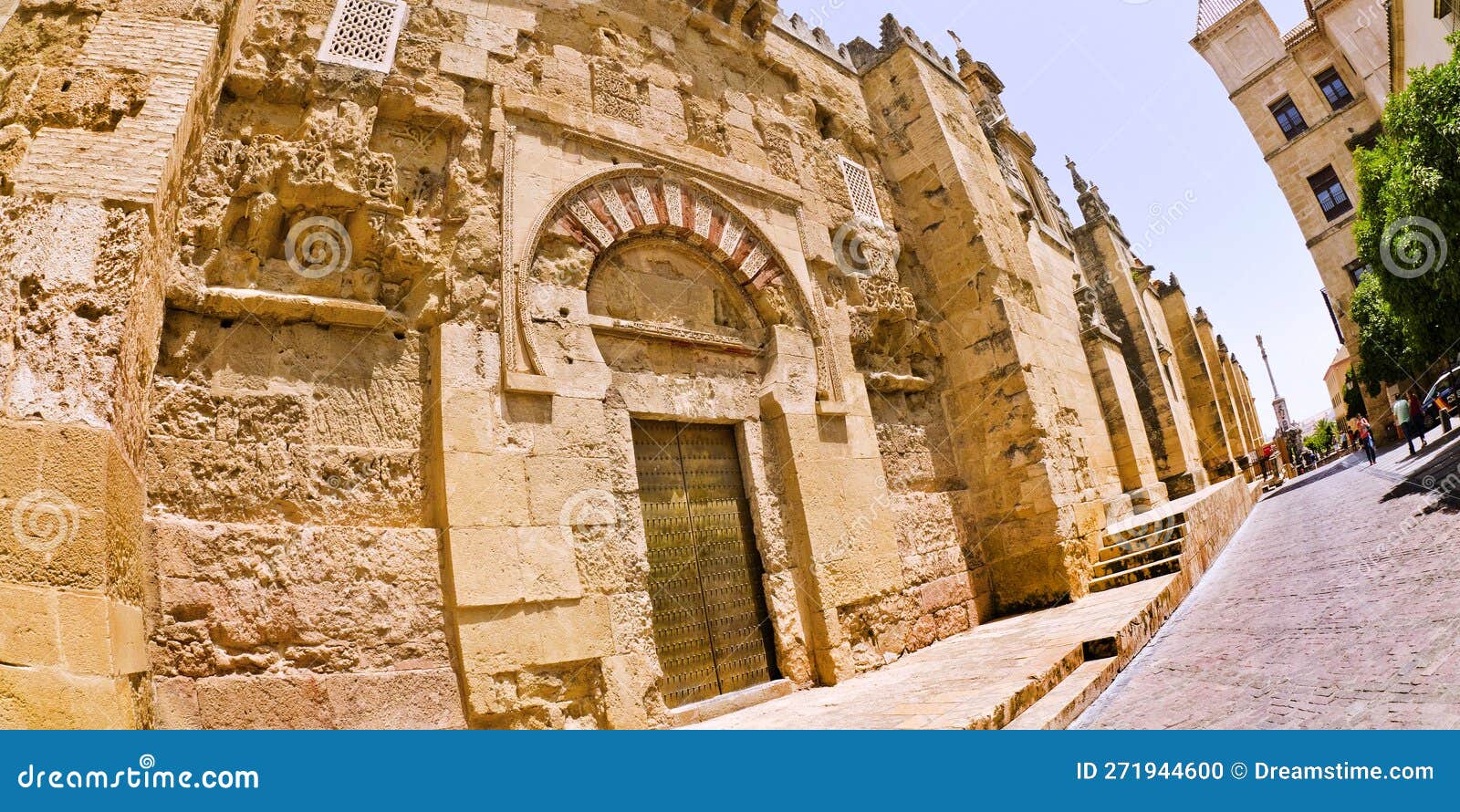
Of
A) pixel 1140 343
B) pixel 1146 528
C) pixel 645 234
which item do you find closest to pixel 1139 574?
pixel 1146 528

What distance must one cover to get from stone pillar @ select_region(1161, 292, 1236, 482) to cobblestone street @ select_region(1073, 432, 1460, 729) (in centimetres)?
1037

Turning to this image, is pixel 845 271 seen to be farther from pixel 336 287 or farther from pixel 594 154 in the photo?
pixel 336 287

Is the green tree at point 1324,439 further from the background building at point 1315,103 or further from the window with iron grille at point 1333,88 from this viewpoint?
the window with iron grille at point 1333,88

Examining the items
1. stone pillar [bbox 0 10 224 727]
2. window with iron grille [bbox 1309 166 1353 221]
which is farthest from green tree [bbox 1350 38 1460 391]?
window with iron grille [bbox 1309 166 1353 221]

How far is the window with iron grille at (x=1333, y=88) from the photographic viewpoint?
2169cm

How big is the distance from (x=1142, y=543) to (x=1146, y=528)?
23 centimetres

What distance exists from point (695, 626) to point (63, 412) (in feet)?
11.8

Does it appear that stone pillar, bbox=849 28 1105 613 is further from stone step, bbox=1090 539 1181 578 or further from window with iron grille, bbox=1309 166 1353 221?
window with iron grille, bbox=1309 166 1353 221

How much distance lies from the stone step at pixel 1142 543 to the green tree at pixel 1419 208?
15.7 ft

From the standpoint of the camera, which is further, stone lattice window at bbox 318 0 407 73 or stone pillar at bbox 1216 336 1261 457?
stone pillar at bbox 1216 336 1261 457

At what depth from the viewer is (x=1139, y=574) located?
6.78 metres

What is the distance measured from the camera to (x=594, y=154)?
5.53 m

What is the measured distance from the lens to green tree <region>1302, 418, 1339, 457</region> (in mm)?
37062

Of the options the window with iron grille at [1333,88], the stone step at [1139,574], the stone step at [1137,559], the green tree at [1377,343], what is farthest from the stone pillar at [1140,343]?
the window with iron grille at [1333,88]
